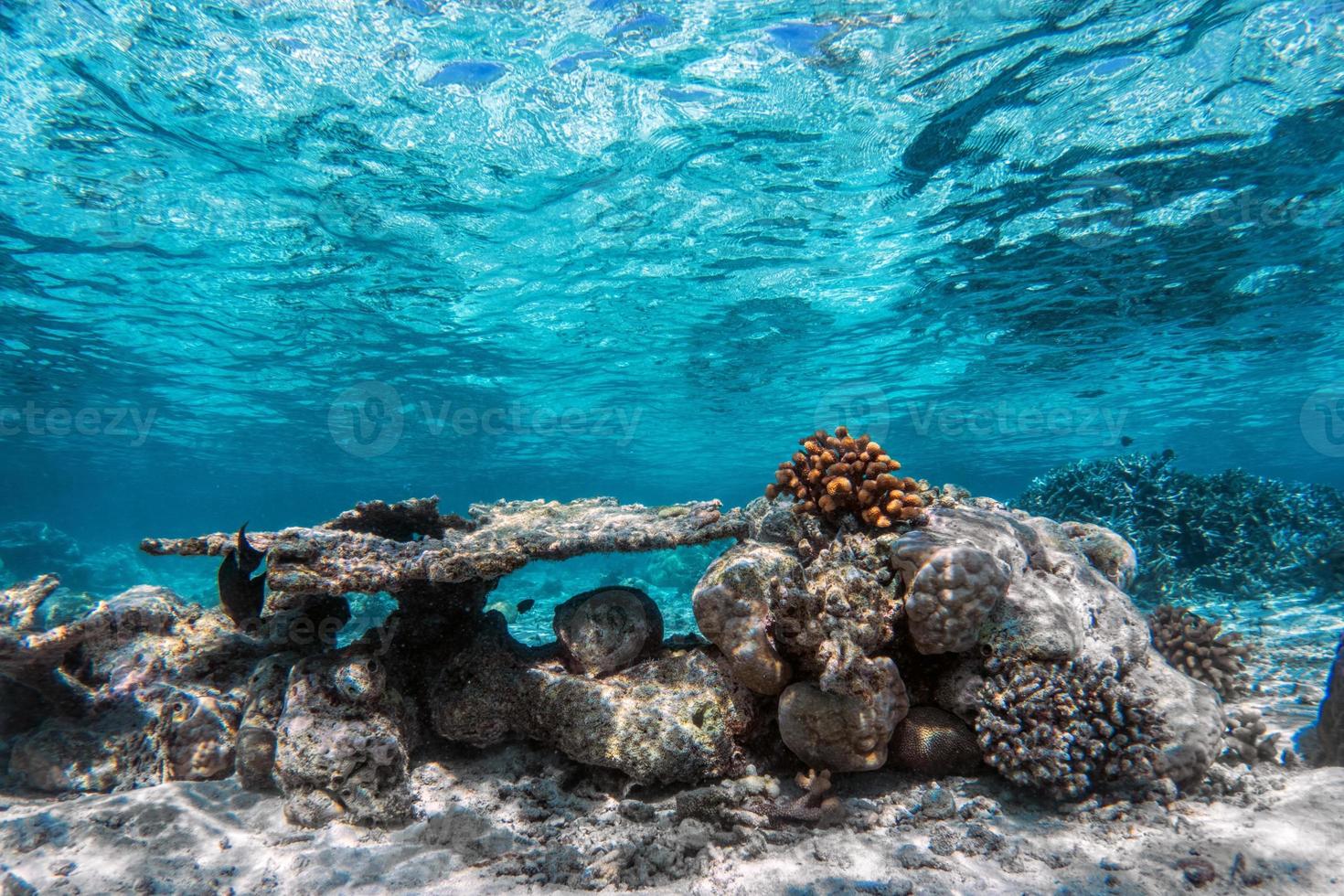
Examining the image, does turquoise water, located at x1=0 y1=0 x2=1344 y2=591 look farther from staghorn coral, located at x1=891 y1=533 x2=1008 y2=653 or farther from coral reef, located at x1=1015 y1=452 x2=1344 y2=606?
staghorn coral, located at x1=891 y1=533 x2=1008 y2=653

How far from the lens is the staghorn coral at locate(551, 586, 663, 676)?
197 inches

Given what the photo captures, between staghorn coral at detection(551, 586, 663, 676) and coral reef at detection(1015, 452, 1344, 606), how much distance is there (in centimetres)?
1119

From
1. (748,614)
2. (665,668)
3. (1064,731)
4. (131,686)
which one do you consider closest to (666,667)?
(665,668)

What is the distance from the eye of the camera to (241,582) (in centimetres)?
543

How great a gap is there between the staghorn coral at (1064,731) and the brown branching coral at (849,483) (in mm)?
1379

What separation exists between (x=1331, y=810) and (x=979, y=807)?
83.6 inches

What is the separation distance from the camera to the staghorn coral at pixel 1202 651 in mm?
6262

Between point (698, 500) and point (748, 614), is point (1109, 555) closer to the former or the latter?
point (748, 614)

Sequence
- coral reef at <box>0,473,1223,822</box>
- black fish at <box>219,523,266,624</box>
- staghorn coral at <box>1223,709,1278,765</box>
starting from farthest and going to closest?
black fish at <box>219,523,266,624</box>, staghorn coral at <box>1223,709,1278,765</box>, coral reef at <box>0,473,1223,822</box>

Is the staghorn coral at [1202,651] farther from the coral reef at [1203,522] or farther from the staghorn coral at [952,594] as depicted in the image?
the coral reef at [1203,522]

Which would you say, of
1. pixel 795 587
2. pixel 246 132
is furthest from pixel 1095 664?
pixel 246 132

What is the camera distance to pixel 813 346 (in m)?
21.8

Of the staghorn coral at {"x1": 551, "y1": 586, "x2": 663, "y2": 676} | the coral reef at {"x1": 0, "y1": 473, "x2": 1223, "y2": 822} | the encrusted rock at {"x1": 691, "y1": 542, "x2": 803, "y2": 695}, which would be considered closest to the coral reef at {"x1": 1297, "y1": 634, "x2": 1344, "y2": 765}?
the coral reef at {"x1": 0, "y1": 473, "x2": 1223, "y2": 822}

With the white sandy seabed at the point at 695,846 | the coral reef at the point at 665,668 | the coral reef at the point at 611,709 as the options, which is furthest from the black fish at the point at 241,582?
the coral reef at the point at 611,709
